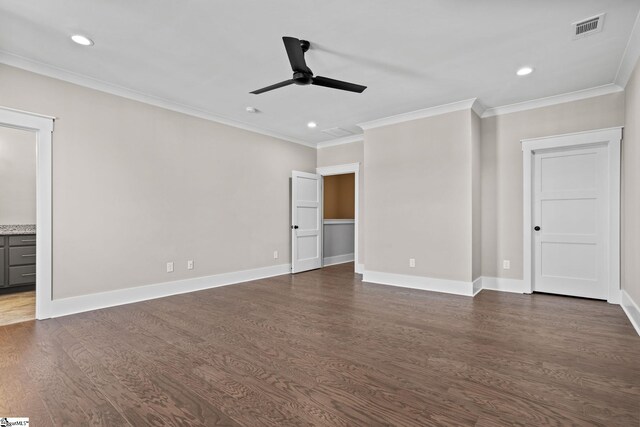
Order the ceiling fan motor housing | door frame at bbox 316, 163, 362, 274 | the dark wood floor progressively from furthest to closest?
door frame at bbox 316, 163, 362, 274
the ceiling fan motor housing
the dark wood floor

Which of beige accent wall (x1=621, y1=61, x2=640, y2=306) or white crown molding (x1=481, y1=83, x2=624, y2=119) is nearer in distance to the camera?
beige accent wall (x1=621, y1=61, x2=640, y2=306)

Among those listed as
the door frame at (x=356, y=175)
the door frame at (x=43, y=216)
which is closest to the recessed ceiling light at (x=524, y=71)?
the door frame at (x=356, y=175)

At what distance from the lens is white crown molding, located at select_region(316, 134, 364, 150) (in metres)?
6.15

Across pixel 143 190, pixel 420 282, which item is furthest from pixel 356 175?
pixel 143 190

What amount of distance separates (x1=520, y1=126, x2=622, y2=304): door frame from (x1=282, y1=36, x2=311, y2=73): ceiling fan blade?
341 cm

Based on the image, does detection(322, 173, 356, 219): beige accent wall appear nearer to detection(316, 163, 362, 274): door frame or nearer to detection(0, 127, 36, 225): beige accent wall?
detection(316, 163, 362, 274): door frame

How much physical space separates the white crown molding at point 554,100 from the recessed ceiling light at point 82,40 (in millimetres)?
4880

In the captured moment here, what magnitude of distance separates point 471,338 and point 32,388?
126 inches

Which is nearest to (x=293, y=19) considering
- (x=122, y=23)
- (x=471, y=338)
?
(x=122, y=23)

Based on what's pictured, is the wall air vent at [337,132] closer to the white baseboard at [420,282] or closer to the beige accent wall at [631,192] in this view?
the white baseboard at [420,282]

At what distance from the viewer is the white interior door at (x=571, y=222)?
4023 millimetres

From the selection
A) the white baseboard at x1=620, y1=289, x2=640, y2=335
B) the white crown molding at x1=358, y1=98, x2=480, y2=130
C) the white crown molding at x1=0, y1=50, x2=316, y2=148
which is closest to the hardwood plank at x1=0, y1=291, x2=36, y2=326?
the white crown molding at x1=0, y1=50, x2=316, y2=148

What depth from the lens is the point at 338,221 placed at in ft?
25.4

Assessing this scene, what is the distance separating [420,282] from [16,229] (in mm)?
6143
